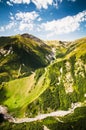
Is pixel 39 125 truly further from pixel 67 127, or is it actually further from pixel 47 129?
pixel 67 127

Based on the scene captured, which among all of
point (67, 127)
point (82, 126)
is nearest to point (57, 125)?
point (67, 127)

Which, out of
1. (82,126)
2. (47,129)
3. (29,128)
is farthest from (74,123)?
(29,128)

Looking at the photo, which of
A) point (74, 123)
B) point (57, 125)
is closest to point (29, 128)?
point (57, 125)

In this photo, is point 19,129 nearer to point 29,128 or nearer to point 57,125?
point 29,128

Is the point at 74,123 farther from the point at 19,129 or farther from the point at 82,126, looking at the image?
the point at 19,129

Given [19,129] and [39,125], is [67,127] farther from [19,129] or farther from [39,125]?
[19,129]
